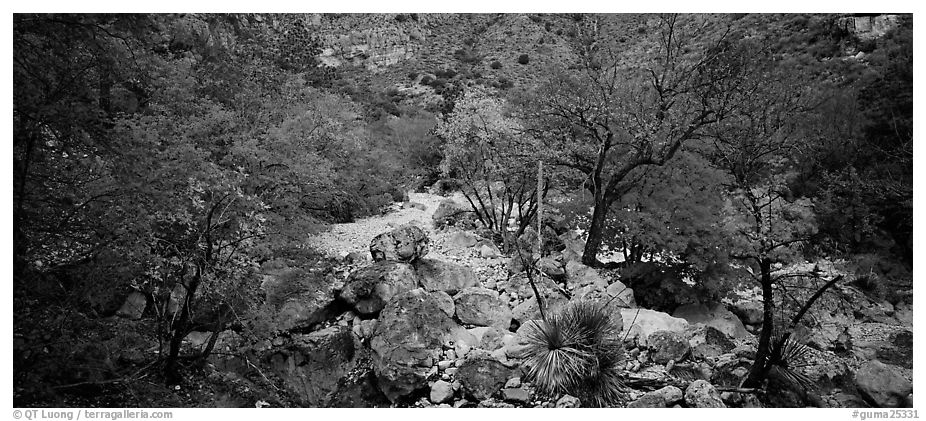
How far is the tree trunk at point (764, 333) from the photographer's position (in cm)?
557

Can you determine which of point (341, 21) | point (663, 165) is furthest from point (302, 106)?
point (341, 21)

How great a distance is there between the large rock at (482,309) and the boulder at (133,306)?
4744 millimetres

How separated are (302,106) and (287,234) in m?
8.64

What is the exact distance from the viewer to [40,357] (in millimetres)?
4340

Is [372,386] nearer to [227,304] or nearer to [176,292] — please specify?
[227,304]

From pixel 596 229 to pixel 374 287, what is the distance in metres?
4.76

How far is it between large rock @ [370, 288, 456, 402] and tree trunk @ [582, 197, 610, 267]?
12.9ft

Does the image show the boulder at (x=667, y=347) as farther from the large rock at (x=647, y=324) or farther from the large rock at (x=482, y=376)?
the large rock at (x=482, y=376)

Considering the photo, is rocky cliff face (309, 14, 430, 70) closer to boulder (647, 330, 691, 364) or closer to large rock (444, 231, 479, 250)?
large rock (444, 231, 479, 250)

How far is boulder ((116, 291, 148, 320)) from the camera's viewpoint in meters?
6.55

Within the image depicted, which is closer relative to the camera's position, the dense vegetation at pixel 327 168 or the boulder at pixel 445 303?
the dense vegetation at pixel 327 168

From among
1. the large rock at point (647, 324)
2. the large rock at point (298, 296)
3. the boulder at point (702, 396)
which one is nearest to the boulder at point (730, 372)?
the boulder at point (702, 396)

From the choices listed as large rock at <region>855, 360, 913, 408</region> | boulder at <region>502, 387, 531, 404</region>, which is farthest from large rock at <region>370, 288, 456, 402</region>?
large rock at <region>855, 360, 913, 408</region>

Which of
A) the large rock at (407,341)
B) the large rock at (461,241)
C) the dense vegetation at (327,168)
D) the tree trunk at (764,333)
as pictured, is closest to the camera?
the dense vegetation at (327,168)
